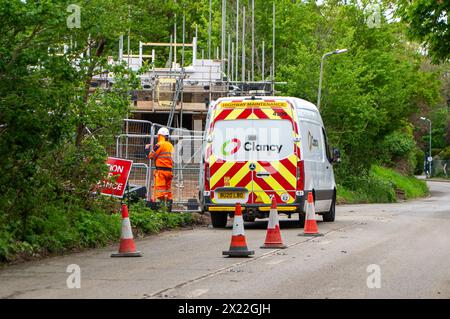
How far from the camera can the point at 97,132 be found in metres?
20.0

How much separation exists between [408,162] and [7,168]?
203ft

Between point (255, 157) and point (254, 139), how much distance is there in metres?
0.37

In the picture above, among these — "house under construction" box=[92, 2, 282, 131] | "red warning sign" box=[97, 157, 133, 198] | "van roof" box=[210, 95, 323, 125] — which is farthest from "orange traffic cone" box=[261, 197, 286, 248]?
"house under construction" box=[92, 2, 282, 131]

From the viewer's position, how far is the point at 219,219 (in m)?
22.9

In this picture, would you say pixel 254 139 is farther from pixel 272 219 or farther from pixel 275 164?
pixel 272 219

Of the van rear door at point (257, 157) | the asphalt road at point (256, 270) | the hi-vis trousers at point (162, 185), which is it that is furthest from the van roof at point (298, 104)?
the asphalt road at point (256, 270)

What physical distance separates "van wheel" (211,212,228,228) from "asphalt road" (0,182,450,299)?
104 inches

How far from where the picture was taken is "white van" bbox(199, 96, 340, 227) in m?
22.2

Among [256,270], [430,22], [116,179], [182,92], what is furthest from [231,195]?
[182,92]

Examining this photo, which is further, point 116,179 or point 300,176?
point 300,176

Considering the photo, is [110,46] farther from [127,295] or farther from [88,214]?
[127,295]

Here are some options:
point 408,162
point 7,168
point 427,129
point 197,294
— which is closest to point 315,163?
point 7,168

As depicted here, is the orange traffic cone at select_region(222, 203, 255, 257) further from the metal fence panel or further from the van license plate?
the metal fence panel

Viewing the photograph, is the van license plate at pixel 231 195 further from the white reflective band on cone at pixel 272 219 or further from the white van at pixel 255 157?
the white reflective band on cone at pixel 272 219
